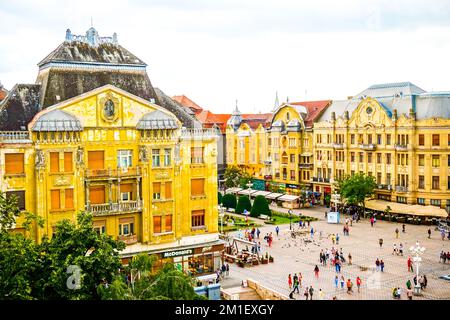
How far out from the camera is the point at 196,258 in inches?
1927

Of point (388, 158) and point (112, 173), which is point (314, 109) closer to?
point (388, 158)

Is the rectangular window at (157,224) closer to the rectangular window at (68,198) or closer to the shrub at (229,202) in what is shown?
the rectangular window at (68,198)

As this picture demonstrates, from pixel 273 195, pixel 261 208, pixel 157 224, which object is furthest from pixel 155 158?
pixel 273 195

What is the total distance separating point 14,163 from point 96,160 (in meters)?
6.39

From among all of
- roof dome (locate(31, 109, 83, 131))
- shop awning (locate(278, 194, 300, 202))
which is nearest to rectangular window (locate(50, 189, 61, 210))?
roof dome (locate(31, 109, 83, 131))

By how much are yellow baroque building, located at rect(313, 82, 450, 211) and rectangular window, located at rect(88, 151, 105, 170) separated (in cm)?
4769

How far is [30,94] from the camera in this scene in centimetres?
4509

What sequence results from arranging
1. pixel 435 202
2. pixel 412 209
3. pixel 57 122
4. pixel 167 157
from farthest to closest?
1. pixel 435 202
2. pixel 412 209
3. pixel 167 157
4. pixel 57 122

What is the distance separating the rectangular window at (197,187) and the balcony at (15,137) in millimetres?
14995

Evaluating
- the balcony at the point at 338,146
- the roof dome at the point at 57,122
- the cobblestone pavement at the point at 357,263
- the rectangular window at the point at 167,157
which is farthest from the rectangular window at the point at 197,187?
the balcony at the point at 338,146

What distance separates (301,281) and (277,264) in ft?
22.6

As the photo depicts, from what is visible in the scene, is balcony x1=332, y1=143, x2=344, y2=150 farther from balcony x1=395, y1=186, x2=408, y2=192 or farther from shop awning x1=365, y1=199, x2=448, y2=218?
shop awning x1=365, y1=199, x2=448, y2=218

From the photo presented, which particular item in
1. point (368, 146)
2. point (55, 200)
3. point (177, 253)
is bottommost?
point (177, 253)
